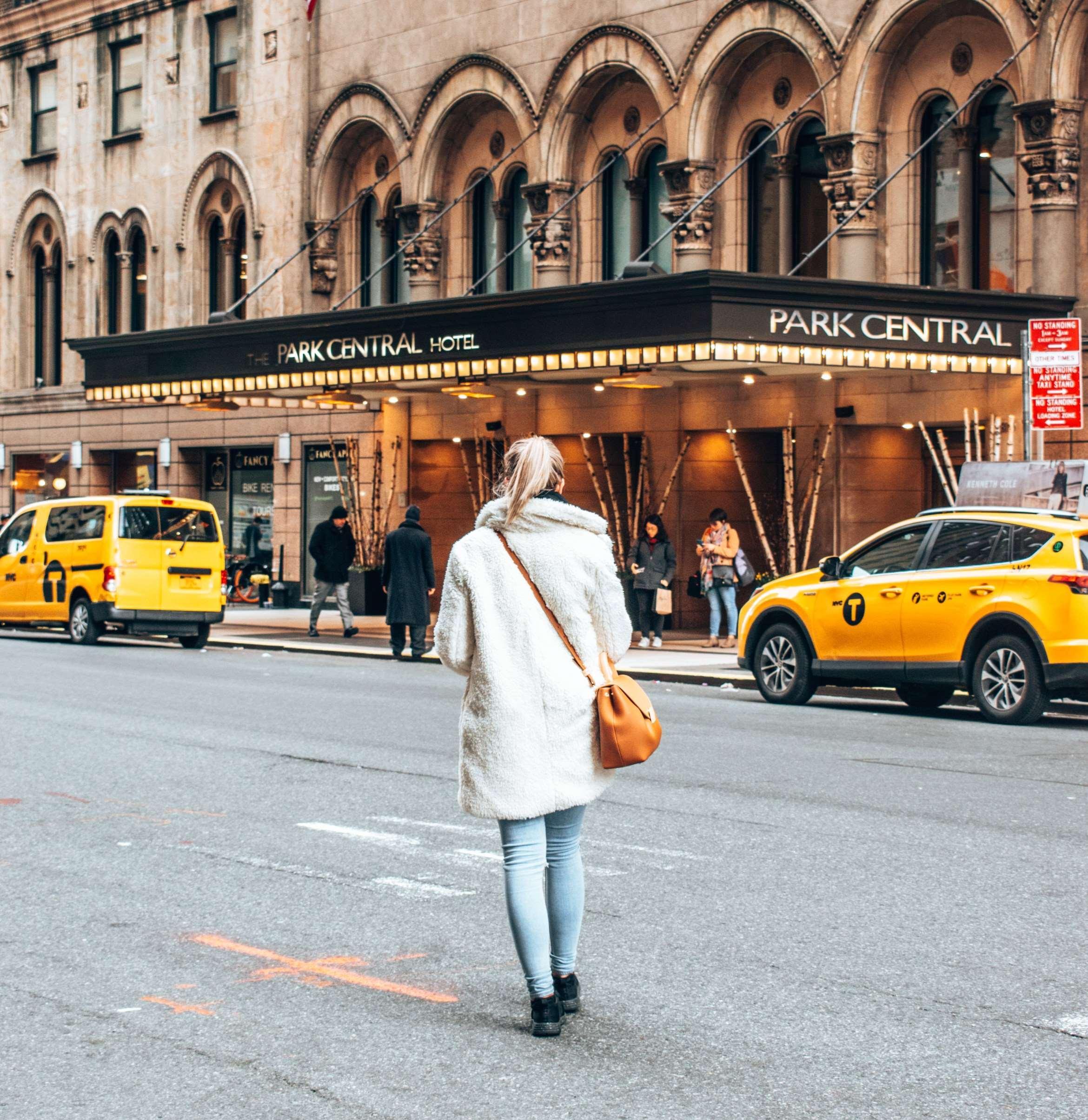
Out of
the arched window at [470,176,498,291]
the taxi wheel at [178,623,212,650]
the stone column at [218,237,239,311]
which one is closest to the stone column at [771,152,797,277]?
the arched window at [470,176,498,291]

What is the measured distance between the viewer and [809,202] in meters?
25.3

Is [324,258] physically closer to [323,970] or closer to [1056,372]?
[1056,372]

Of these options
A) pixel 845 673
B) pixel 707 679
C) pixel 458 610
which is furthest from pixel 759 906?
pixel 707 679

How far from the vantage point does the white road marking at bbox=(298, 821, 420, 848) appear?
9.00 metres

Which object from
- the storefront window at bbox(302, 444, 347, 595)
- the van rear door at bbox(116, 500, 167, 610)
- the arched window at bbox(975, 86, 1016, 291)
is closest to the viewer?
the arched window at bbox(975, 86, 1016, 291)

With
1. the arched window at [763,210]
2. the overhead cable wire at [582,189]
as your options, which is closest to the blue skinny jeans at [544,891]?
the overhead cable wire at [582,189]

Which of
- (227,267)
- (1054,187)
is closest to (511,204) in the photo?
(227,267)

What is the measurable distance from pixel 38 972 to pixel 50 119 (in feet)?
118

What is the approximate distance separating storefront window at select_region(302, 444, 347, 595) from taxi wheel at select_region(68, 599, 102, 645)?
7.93 meters

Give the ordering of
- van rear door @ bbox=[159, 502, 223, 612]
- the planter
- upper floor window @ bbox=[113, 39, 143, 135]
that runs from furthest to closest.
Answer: upper floor window @ bbox=[113, 39, 143, 135] < the planter < van rear door @ bbox=[159, 502, 223, 612]

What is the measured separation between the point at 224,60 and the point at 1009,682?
2451 cm

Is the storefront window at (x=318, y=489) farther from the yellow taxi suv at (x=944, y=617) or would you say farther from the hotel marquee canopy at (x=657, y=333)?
the yellow taxi suv at (x=944, y=617)

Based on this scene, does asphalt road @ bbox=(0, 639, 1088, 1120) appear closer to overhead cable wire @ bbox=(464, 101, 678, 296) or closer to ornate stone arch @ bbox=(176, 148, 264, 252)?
overhead cable wire @ bbox=(464, 101, 678, 296)

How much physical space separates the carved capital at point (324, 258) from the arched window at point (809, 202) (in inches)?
399
